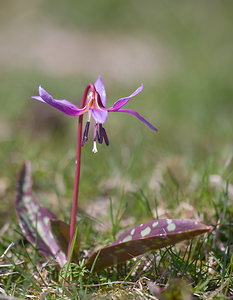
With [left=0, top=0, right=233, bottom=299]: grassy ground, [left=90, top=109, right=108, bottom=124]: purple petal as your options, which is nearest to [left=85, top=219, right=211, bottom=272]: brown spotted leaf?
[left=0, top=0, right=233, bottom=299]: grassy ground

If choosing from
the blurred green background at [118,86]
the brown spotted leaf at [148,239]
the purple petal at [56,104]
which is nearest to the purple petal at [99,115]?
the purple petal at [56,104]

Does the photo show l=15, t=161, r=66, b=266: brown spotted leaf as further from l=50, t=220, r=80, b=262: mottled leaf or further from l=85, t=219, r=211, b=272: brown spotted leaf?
l=85, t=219, r=211, b=272: brown spotted leaf

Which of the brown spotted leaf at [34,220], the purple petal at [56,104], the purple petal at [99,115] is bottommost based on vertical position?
the brown spotted leaf at [34,220]

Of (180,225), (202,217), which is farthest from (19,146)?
(180,225)

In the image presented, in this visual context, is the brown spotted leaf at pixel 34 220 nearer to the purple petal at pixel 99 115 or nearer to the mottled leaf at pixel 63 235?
the mottled leaf at pixel 63 235

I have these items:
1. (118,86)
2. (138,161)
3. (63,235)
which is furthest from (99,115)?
(118,86)
